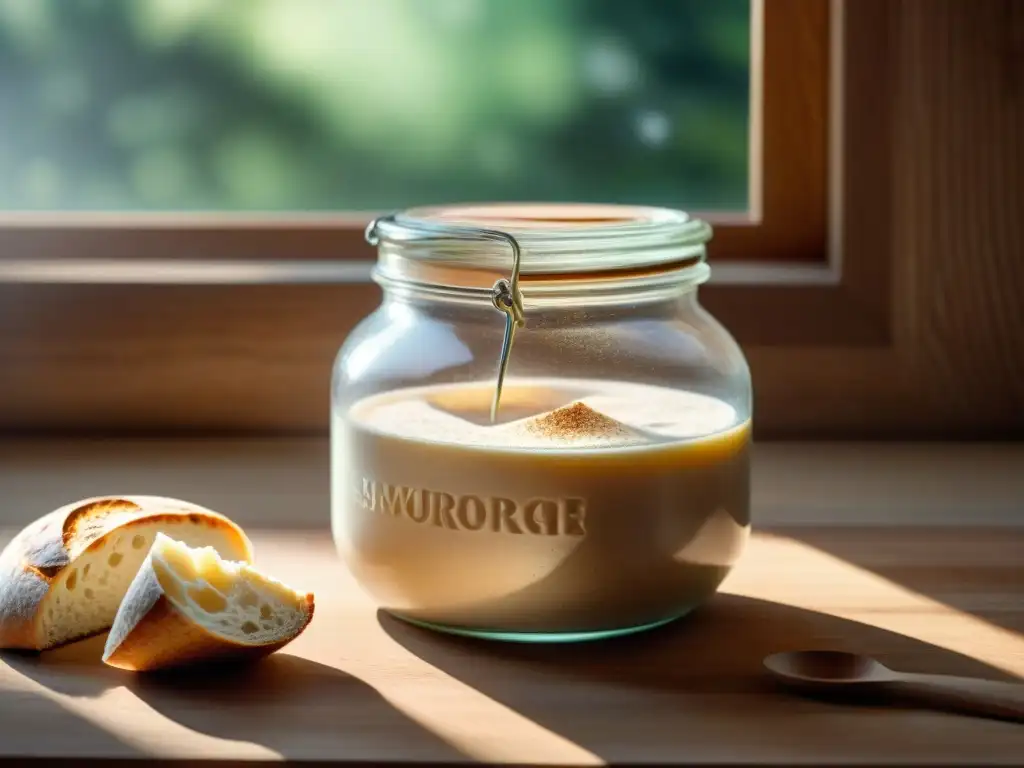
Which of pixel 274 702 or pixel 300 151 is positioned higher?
pixel 300 151

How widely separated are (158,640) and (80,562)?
0.09 meters

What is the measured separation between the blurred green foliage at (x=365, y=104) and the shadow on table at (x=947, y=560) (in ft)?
1.64

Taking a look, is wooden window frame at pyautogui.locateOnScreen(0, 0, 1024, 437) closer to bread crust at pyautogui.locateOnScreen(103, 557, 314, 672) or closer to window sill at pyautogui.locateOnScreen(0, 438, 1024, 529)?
window sill at pyautogui.locateOnScreen(0, 438, 1024, 529)

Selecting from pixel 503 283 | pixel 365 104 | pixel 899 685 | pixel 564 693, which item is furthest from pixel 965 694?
pixel 365 104

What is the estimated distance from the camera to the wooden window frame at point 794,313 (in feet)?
4.18

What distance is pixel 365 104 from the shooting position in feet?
4.59

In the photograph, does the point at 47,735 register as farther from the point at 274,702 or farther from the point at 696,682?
the point at 696,682

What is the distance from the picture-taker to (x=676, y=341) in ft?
2.64

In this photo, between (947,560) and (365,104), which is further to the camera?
(365,104)

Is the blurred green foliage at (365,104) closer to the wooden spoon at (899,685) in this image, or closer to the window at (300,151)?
the window at (300,151)

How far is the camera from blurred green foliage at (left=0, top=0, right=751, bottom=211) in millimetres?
1378

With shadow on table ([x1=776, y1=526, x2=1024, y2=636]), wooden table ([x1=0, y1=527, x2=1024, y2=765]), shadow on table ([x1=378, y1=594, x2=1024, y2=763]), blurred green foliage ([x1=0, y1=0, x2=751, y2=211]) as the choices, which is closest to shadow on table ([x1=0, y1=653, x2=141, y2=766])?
wooden table ([x1=0, y1=527, x2=1024, y2=765])

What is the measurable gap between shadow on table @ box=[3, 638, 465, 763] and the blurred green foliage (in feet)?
2.40

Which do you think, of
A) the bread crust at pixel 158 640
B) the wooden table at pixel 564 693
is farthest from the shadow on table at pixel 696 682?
the bread crust at pixel 158 640
